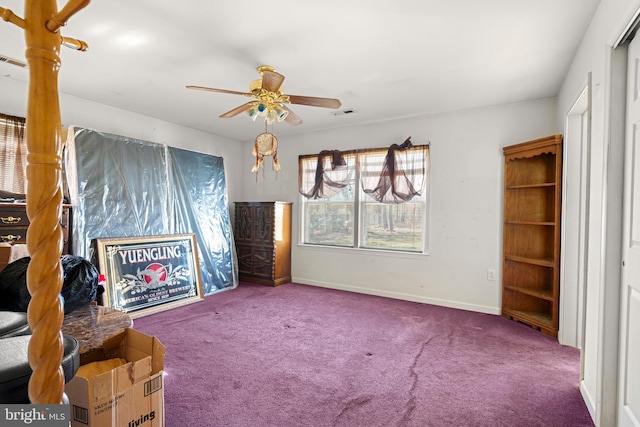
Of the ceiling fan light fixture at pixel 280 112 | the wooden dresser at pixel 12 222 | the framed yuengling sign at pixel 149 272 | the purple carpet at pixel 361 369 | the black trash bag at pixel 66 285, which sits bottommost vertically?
the purple carpet at pixel 361 369

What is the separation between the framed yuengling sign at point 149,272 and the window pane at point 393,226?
7.94 ft

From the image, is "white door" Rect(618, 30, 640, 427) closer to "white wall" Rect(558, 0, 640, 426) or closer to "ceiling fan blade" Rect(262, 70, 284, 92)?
"white wall" Rect(558, 0, 640, 426)

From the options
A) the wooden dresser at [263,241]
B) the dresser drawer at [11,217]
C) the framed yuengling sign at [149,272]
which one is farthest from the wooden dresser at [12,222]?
the wooden dresser at [263,241]

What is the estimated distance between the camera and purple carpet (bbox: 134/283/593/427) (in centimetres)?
191

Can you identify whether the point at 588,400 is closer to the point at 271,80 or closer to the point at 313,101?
the point at 313,101

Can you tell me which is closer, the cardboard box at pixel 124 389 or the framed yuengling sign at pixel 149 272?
the cardboard box at pixel 124 389

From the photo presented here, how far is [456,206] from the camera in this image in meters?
4.04

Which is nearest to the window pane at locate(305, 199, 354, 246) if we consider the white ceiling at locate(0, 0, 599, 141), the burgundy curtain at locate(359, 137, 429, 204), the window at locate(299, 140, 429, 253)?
the window at locate(299, 140, 429, 253)

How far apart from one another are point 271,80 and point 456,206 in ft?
8.94

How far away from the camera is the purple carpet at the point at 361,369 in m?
1.91

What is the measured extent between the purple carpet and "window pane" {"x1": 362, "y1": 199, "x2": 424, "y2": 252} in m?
0.95

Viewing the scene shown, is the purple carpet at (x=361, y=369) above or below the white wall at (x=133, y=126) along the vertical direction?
below

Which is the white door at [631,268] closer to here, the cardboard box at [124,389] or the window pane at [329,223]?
the cardboard box at [124,389]

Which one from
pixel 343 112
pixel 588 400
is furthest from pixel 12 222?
pixel 588 400
